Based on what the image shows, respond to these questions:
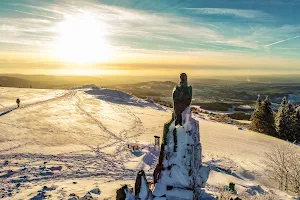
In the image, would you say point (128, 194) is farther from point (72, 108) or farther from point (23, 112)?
point (72, 108)

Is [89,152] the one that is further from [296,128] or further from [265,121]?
[296,128]

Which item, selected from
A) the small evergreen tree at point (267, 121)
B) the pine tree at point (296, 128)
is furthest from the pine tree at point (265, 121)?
the pine tree at point (296, 128)

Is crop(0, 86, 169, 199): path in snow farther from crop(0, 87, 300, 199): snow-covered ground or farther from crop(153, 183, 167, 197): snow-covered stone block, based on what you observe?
crop(153, 183, 167, 197): snow-covered stone block

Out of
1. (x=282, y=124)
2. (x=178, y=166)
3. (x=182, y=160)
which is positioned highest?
(x=182, y=160)

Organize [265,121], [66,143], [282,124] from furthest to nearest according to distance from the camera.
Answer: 1. [282,124]
2. [265,121]
3. [66,143]

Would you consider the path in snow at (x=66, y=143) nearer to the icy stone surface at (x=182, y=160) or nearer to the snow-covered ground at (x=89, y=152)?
the snow-covered ground at (x=89, y=152)

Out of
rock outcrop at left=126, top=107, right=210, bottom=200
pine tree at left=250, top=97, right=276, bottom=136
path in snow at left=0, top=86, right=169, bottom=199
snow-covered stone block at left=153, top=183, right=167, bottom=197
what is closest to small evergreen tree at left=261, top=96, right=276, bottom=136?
pine tree at left=250, top=97, right=276, bottom=136

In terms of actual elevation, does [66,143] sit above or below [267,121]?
above

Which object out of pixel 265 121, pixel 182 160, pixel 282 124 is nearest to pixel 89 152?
pixel 182 160

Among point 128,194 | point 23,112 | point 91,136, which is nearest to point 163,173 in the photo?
point 128,194
